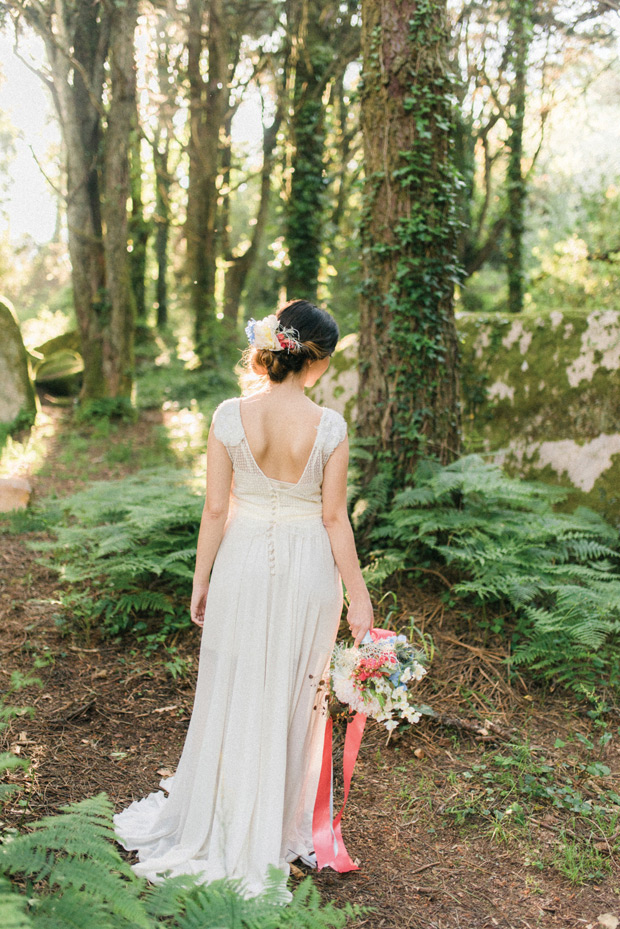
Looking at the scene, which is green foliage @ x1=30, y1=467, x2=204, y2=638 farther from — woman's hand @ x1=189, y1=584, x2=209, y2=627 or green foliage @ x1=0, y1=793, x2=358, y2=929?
green foliage @ x1=0, y1=793, x2=358, y2=929

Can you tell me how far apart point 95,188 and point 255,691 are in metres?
11.2

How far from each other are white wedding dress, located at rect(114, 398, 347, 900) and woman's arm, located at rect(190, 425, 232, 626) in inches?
1.7

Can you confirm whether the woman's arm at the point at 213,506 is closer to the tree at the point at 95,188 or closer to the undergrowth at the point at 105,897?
the undergrowth at the point at 105,897

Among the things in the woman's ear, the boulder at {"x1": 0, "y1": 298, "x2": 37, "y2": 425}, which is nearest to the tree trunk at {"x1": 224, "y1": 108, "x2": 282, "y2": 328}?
the boulder at {"x1": 0, "y1": 298, "x2": 37, "y2": 425}

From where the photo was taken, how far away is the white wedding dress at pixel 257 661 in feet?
10.2

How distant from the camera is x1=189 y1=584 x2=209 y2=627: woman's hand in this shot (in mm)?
3361

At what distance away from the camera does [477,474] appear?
541 centimetres

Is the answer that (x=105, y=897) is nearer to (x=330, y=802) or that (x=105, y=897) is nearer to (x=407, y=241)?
(x=330, y=802)

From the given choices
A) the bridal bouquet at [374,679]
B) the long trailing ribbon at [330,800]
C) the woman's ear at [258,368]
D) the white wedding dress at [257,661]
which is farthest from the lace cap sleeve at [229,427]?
the long trailing ribbon at [330,800]

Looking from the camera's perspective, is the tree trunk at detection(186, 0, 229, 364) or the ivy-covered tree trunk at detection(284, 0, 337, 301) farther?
the tree trunk at detection(186, 0, 229, 364)

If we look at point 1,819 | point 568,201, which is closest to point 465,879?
point 1,819

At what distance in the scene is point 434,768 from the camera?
4.05 meters

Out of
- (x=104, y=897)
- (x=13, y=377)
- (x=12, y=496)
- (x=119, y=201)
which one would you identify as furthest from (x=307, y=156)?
(x=104, y=897)

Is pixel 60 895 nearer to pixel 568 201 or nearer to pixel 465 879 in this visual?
pixel 465 879
